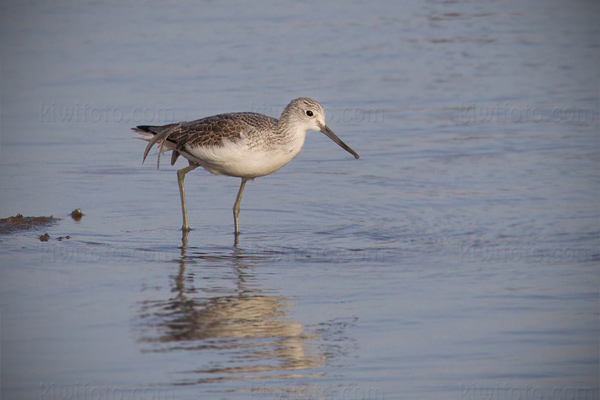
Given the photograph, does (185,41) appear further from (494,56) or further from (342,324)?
(342,324)

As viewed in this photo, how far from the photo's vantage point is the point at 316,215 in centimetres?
1012

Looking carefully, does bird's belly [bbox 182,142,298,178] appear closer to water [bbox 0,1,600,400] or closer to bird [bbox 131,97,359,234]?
bird [bbox 131,97,359,234]

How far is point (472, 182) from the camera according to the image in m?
11.0

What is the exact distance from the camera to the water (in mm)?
6285

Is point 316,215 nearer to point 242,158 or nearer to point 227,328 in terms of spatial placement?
A: point 242,158

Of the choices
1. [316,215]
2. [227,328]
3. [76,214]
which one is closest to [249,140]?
[316,215]

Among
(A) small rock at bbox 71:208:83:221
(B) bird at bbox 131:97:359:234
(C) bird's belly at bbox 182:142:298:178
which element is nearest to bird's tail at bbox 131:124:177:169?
(B) bird at bbox 131:97:359:234

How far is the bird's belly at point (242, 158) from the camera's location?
9.52 meters

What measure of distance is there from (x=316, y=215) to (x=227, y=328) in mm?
3406

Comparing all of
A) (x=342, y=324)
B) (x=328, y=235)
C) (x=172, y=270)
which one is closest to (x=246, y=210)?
(x=328, y=235)

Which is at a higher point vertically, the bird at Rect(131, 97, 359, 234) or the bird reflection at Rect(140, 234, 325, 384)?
the bird at Rect(131, 97, 359, 234)

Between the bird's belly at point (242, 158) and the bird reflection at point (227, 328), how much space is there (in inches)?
59.8

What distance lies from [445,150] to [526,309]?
17.3ft

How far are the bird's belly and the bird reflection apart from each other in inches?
59.8
